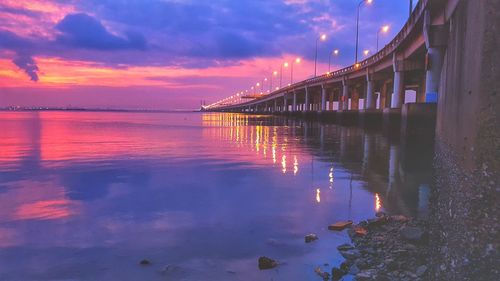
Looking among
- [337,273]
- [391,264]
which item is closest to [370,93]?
[391,264]

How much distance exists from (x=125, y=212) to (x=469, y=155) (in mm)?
8645

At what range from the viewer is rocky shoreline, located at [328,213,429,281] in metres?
6.93

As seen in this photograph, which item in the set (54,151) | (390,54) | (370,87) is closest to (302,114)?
(370,87)

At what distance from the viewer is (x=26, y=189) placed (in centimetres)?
1512

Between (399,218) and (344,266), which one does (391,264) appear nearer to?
(344,266)

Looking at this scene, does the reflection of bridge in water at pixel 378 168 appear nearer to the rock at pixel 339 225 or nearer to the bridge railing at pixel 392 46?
the rock at pixel 339 225

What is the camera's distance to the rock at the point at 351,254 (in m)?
7.92

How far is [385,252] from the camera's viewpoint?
7.88 m

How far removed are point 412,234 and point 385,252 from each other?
0.90 metres

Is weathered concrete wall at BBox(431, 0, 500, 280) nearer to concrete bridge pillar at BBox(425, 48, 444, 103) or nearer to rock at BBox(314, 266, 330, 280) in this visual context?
rock at BBox(314, 266, 330, 280)

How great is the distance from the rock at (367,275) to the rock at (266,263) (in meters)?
1.57

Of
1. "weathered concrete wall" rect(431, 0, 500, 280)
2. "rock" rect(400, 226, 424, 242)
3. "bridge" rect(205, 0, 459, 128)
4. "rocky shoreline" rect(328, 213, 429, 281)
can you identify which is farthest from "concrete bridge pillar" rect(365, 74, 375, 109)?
"weathered concrete wall" rect(431, 0, 500, 280)

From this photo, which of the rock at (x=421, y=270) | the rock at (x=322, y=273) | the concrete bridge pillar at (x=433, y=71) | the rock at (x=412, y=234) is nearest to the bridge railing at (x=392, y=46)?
the concrete bridge pillar at (x=433, y=71)

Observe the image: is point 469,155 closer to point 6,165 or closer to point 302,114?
point 6,165
